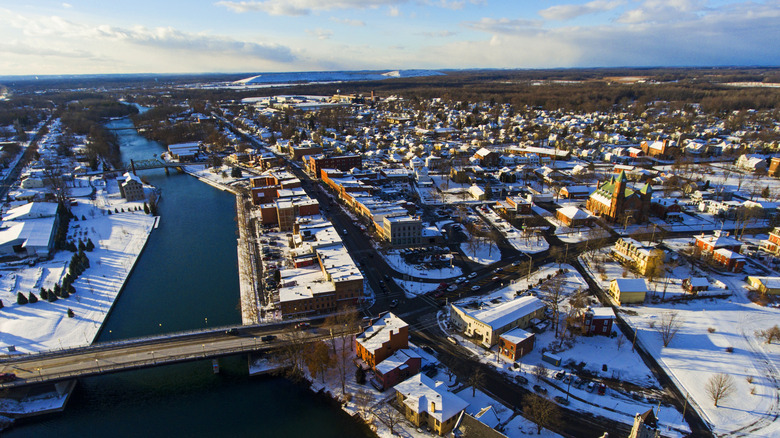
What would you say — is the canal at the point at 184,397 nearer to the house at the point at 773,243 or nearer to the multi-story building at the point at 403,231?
the multi-story building at the point at 403,231

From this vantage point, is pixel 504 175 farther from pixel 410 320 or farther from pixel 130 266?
pixel 130 266

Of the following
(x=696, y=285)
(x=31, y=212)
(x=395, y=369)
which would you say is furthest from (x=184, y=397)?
(x=696, y=285)

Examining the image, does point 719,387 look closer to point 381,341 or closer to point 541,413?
point 541,413

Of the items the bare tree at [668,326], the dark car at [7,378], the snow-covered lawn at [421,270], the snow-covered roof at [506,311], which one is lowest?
the bare tree at [668,326]

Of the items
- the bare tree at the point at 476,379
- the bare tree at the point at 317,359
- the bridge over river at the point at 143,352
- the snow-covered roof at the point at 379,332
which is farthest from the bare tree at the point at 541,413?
the bridge over river at the point at 143,352

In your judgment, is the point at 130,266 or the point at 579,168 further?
the point at 579,168

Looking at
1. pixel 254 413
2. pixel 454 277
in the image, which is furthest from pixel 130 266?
pixel 454 277

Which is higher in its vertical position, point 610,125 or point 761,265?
point 610,125
